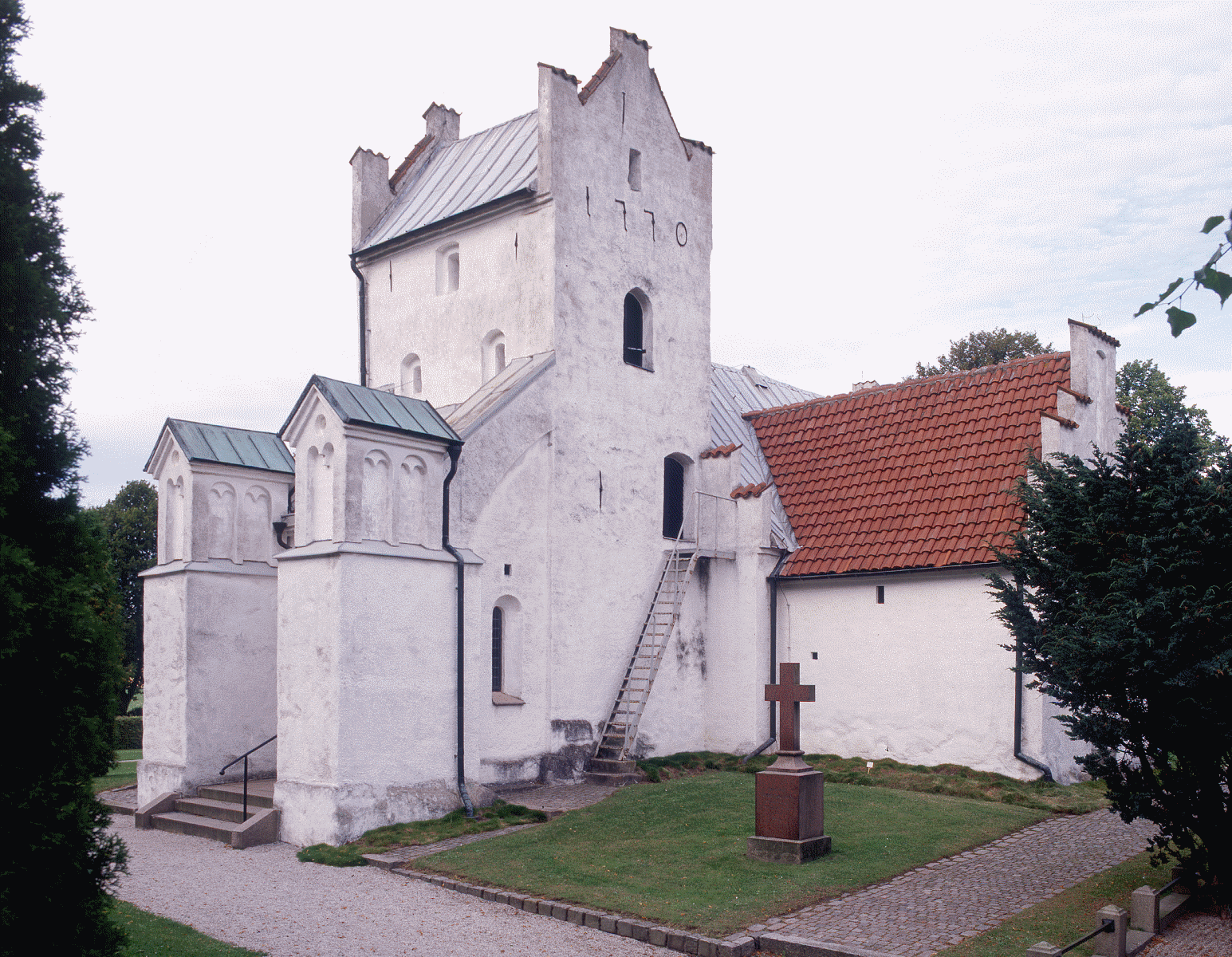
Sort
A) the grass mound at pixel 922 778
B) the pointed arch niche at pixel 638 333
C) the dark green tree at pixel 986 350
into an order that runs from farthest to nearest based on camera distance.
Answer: the dark green tree at pixel 986 350
the pointed arch niche at pixel 638 333
the grass mound at pixel 922 778

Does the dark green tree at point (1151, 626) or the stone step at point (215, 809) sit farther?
the stone step at point (215, 809)

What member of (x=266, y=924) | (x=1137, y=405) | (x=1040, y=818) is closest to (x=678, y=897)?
(x=266, y=924)

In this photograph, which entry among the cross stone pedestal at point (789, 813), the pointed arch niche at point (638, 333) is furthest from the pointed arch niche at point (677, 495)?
the cross stone pedestal at point (789, 813)

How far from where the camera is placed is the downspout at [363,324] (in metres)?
21.9

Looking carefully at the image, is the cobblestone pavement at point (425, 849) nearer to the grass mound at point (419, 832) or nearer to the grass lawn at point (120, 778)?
the grass mound at point (419, 832)

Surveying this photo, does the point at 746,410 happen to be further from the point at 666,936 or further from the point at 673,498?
the point at 666,936

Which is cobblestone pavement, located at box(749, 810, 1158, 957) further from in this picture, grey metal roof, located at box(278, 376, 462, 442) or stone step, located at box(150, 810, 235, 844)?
grey metal roof, located at box(278, 376, 462, 442)

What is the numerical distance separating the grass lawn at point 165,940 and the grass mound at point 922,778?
9.10 metres

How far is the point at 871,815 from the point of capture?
14.1 m

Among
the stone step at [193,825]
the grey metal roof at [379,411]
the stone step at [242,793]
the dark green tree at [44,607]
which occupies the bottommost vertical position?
the stone step at [193,825]

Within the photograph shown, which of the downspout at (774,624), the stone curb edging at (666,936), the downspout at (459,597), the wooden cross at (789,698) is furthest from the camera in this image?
the downspout at (774,624)

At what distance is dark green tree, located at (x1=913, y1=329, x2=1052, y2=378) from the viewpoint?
33812mm

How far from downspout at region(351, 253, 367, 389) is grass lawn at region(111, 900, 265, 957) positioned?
13003 millimetres

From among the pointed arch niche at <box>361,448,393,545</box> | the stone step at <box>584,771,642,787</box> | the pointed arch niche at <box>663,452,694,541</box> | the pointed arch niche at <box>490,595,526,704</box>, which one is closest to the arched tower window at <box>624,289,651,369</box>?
the pointed arch niche at <box>663,452,694,541</box>
